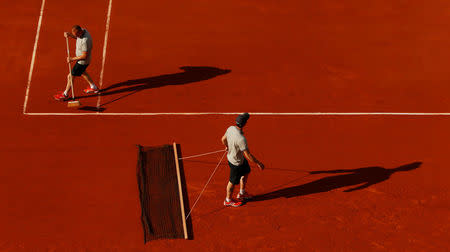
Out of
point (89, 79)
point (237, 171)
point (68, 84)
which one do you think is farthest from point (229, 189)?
point (68, 84)

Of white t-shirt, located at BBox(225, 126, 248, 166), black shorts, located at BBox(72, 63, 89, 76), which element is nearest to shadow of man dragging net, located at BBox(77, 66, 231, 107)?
black shorts, located at BBox(72, 63, 89, 76)

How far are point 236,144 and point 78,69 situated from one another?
17.7 feet

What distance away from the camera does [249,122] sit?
1325cm

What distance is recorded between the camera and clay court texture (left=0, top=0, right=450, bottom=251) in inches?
427

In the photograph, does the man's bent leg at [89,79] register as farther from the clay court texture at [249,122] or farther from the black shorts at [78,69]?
the clay court texture at [249,122]

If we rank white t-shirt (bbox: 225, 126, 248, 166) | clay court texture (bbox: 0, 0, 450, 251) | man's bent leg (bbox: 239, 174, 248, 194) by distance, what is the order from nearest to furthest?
white t-shirt (bbox: 225, 126, 248, 166) < clay court texture (bbox: 0, 0, 450, 251) < man's bent leg (bbox: 239, 174, 248, 194)

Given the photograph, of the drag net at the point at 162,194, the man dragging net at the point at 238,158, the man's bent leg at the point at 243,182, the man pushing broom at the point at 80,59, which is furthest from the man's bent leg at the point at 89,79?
the man's bent leg at the point at 243,182

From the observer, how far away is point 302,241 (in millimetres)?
10617

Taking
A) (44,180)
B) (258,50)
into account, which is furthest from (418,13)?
(44,180)

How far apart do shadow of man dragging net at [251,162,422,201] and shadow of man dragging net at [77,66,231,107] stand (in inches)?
172

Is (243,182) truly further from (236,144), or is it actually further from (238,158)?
(236,144)

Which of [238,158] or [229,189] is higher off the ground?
[238,158]

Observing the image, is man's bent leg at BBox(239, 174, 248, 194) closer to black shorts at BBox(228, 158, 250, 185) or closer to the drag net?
black shorts at BBox(228, 158, 250, 185)

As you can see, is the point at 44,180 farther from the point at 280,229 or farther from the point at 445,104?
the point at 445,104
